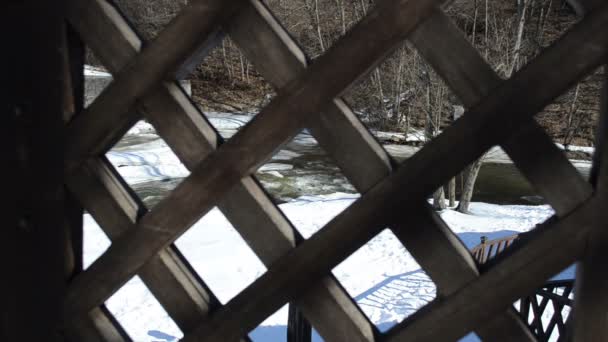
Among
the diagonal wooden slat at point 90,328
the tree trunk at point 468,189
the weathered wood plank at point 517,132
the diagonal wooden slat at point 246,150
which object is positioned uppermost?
the diagonal wooden slat at point 246,150

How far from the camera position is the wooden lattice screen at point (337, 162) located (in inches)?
29.9

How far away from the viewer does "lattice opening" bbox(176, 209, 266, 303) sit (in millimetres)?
6812

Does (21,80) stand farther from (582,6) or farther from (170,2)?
(170,2)

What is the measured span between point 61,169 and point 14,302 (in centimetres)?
24

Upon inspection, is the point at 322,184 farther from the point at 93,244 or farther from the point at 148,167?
the point at 93,244

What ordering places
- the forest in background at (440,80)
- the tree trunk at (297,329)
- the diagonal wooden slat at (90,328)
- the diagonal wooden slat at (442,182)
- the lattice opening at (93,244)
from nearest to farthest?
the diagonal wooden slat at (442,182) < the diagonal wooden slat at (90,328) < the tree trunk at (297,329) < the lattice opening at (93,244) < the forest in background at (440,80)

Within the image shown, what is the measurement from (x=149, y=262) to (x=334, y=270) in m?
6.55

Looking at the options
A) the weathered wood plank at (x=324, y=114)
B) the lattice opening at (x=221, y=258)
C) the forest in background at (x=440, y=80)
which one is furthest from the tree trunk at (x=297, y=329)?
the forest in background at (x=440, y=80)

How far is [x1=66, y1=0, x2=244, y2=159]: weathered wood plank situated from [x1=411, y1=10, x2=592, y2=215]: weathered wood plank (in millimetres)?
331

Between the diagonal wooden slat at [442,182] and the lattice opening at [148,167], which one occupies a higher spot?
the lattice opening at [148,167]

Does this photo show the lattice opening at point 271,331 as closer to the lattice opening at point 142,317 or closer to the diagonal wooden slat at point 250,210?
the lattice opening at point 142,317

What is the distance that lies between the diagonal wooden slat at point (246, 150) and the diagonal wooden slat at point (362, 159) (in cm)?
3

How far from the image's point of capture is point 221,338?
90 centimetres

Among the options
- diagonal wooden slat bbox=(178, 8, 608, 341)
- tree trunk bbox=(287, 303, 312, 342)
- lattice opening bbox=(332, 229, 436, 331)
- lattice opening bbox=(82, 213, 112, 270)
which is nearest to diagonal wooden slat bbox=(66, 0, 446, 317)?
diagonal wooden slat bbox=(178, 8, 608, 341)
